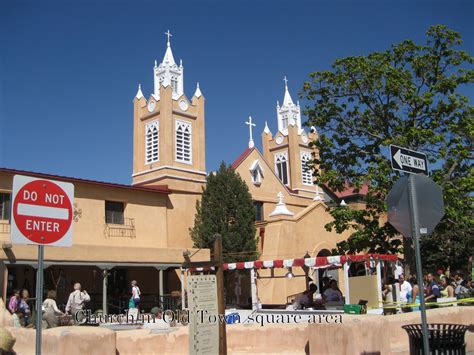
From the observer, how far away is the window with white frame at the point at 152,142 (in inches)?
1310

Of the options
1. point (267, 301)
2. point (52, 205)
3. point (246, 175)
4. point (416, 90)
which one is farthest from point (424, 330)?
point (246, 175)

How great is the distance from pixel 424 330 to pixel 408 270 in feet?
47.8

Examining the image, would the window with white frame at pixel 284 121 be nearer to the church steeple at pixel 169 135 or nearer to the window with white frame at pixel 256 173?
the window with white frame at pixel 256 173

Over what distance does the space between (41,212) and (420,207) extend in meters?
4.13

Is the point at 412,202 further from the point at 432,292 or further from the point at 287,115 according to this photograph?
the point at 287,115

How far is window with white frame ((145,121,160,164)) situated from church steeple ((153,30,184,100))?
2142 mm

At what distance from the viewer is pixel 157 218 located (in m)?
28.1

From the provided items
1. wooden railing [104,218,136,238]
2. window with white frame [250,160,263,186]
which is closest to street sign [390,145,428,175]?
wooden railing [104,218,136,238]

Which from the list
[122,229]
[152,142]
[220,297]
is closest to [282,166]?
[152,142]

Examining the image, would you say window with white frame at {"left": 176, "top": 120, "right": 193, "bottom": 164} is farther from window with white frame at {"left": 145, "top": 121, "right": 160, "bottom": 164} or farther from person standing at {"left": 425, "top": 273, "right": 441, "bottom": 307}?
person standing at {"left": 425, "top": 273, "right": 441, "bottom": 307}

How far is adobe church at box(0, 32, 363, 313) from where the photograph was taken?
2248cm

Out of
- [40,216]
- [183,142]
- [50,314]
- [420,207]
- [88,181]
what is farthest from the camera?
[183,142]

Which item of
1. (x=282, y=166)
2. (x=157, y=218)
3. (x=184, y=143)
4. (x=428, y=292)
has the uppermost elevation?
(x=282, y=166)

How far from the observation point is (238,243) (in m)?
28.8
